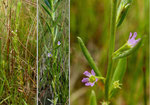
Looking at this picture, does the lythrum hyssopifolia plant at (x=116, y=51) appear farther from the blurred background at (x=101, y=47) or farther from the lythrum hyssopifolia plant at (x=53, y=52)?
the blurred background at (x=101, y=47)

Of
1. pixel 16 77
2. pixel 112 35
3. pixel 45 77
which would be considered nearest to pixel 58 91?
pixel 45 77

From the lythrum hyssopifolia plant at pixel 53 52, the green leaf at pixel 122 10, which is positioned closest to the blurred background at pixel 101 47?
the lythrum hyssopifolia plant at pixel 53 52

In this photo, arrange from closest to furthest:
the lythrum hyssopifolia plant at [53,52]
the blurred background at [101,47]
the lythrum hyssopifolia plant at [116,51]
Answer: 1. the lythrum hyssopifolia plant at [116,51]
2. the lythrum hyssopifolia plant at [53,52]
3. the blurred background at [101,47]

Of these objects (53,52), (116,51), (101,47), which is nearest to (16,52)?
(53,52)

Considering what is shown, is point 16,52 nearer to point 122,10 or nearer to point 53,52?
point 53,52

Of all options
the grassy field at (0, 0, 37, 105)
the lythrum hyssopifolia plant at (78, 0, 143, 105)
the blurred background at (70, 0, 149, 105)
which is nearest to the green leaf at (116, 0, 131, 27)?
the lythrum hyssopifolia plant at (78, 0, 143, 105)
